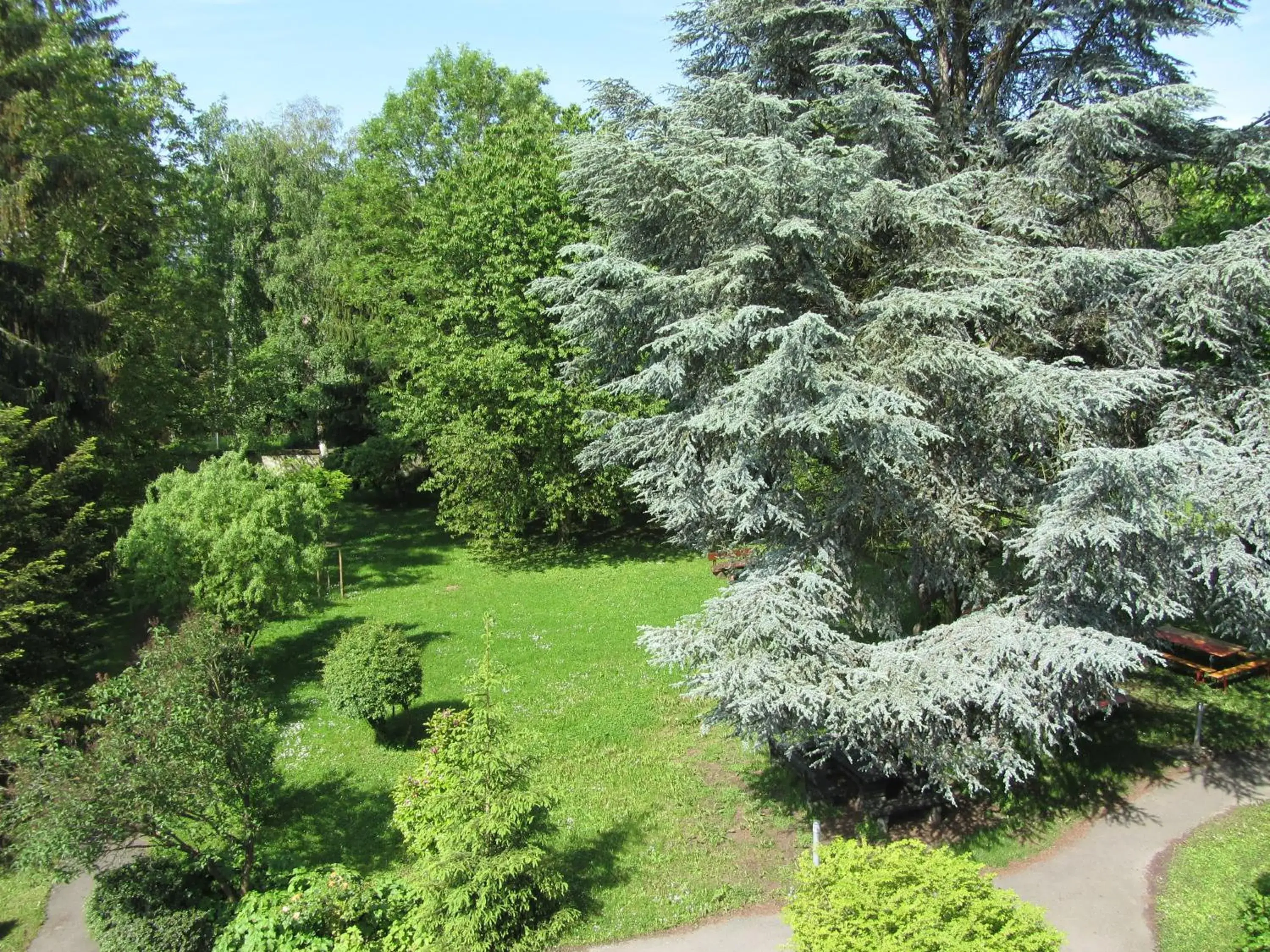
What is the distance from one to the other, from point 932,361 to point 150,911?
10267 mm

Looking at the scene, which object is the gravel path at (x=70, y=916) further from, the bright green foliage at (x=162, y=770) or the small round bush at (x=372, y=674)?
the small round bush at (x=372, y=674)

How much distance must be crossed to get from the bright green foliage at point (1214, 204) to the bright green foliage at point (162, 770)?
13455 millimetres

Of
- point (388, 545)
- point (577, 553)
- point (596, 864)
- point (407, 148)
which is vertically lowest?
point (596, 864)

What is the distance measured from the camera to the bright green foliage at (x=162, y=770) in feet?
25.2

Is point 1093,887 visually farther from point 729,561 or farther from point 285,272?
point 285,272

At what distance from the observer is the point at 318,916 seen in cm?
846

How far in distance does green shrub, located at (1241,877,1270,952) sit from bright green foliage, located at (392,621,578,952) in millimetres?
6653

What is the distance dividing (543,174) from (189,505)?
40.5 feet

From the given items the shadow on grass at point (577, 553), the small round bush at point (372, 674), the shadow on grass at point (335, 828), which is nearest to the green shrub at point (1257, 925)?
the shadow on grass at point (335, 828)

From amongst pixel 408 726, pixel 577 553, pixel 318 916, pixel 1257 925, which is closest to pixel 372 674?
pixel 408 726

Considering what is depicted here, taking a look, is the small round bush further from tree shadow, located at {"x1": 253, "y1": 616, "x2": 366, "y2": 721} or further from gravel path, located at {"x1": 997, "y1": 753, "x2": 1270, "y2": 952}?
gravel path, located at {"x1": 997, "y1": 753, "x2": 1270, "y2": 952}

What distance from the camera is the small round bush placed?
1224 centimetres

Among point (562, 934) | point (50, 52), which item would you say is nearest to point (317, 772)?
point (562, 934)

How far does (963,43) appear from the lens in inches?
517
